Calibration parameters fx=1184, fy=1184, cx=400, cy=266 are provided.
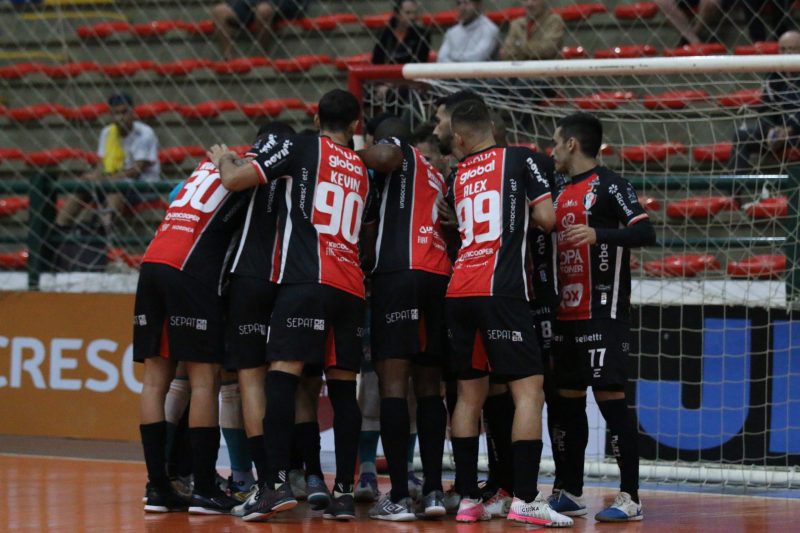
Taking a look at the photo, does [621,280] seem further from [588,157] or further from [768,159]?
[768,159]

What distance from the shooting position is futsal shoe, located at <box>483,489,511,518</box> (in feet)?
20.2

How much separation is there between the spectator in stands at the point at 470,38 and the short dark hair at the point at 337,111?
5063 mm

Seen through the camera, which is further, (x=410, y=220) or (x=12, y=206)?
(x=12, y=206)

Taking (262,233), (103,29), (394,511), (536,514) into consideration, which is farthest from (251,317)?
(103,29)

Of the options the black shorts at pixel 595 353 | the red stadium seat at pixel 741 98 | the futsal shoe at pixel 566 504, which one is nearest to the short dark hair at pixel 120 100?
the red stadium seat at pixel 741 98

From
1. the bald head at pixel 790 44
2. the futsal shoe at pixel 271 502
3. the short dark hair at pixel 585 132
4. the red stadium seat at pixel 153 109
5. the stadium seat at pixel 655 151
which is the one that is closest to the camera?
the futsal shoe at pixel 271 502

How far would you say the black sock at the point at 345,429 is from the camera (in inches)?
233

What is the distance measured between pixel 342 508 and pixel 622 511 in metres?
1.42

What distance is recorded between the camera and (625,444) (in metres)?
6.05

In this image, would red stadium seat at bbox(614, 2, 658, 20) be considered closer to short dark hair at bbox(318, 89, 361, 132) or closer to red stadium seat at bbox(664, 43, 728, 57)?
red stadium seat at bbox(664, 43, 728, 57)

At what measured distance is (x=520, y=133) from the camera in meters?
9.22

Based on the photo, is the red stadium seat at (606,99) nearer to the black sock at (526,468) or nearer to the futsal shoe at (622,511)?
the futsal shoe at (622,511)

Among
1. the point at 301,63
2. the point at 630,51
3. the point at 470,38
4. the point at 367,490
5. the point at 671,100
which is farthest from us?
the point at 301,63

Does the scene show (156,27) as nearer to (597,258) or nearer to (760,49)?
(760,49)
